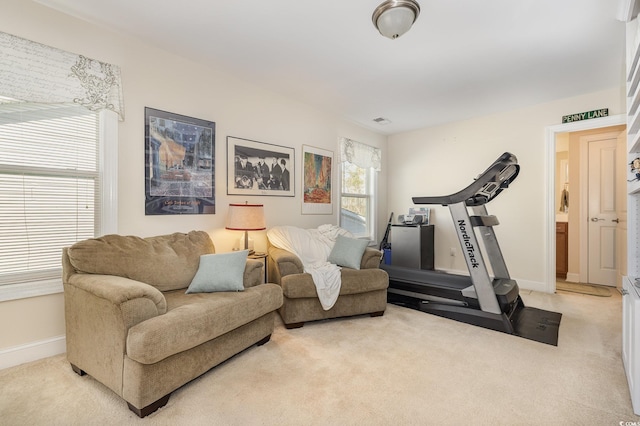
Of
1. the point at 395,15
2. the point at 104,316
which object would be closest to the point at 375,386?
the point at 104,316

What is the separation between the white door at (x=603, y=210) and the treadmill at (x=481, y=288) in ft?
6.39

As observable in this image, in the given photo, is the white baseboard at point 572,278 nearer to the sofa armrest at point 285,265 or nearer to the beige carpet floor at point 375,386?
the beige carpet floor at point 375,386

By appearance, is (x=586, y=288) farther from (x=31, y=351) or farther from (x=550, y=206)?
(x=31, y=351)

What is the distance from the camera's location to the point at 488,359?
214 centimetres

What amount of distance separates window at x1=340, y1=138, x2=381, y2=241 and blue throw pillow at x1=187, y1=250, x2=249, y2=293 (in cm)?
252

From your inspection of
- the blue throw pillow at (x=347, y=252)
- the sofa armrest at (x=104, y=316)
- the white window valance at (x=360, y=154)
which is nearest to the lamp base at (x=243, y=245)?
the blue throw pillow at (x=347, y=252)

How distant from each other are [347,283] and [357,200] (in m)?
2.40

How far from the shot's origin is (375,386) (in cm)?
180

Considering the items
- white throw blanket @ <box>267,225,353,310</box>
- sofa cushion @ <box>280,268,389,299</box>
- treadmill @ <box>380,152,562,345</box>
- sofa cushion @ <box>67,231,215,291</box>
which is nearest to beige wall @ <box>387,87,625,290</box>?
treadmill @ <box>380,152,562,345</box>

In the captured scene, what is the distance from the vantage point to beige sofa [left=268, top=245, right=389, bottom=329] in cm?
268

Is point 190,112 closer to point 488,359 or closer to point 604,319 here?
point 488,359

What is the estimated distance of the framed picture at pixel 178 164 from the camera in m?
2.62

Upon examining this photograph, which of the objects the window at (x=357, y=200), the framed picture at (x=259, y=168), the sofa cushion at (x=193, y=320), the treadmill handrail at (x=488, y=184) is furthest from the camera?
the window at (x=357, y=200)

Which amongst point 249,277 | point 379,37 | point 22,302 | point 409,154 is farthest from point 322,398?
point 409,154
